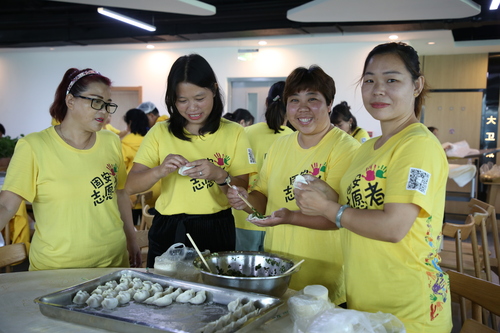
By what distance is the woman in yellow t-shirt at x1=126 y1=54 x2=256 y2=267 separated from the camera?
2.15m

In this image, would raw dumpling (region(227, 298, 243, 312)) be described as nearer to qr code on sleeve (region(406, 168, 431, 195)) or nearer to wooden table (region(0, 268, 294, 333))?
wooden table (region(0, 268, 294, 333))

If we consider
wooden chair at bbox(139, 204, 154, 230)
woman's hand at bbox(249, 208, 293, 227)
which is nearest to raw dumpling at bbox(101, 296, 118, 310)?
woman's hand at bbox(249, 208, 293, 227)

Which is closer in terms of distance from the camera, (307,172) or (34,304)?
(34,304)

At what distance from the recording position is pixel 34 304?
1.54 meters

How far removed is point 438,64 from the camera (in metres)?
9.34

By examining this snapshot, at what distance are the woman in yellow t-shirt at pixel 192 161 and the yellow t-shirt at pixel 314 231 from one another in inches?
11.1

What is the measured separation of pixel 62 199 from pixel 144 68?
8.12 m

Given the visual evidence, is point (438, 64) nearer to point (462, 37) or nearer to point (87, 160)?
point (462, 37)

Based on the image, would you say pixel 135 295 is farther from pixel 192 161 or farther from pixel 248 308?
pixel 192 161

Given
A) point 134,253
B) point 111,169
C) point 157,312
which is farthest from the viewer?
point 134,253

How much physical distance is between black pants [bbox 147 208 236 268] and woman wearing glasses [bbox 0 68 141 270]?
6.9 inches

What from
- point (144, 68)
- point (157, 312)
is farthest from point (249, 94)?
point (157, 312)

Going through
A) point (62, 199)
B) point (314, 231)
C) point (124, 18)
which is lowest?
point (314, 231)

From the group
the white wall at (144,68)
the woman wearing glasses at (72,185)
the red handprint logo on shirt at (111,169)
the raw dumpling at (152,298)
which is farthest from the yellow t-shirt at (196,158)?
the white wall at (144,68)
